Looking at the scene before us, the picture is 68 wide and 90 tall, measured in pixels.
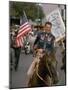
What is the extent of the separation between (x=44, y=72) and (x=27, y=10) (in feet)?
1.70

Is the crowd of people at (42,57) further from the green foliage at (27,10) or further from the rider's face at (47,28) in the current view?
the green foliage at (27,10)

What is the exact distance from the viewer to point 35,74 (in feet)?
5.93

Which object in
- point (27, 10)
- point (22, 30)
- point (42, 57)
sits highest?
point (27, 10)

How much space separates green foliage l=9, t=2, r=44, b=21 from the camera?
1.76m

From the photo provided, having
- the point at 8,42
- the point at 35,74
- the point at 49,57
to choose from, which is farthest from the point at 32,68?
the point at 8,42

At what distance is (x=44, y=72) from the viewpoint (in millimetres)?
1826

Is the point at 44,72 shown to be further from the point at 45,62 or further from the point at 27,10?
the point at 27,10

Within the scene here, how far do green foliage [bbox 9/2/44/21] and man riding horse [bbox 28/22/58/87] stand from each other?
0.36ft

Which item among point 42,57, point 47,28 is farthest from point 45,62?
point 47,28

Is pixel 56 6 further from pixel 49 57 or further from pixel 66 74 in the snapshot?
pixel 66 74

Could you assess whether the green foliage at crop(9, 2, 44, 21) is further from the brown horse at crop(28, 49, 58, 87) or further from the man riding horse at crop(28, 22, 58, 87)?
the brown horse at crop(28, 49, 58, 87)

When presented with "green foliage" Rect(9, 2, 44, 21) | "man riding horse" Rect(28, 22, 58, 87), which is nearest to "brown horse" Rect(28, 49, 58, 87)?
"man riding horse" Rect(28, 22, 58, 87)

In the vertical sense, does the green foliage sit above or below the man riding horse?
above

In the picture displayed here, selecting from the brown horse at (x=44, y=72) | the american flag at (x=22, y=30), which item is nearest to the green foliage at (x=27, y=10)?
the american flag at (x=22, y=30)
